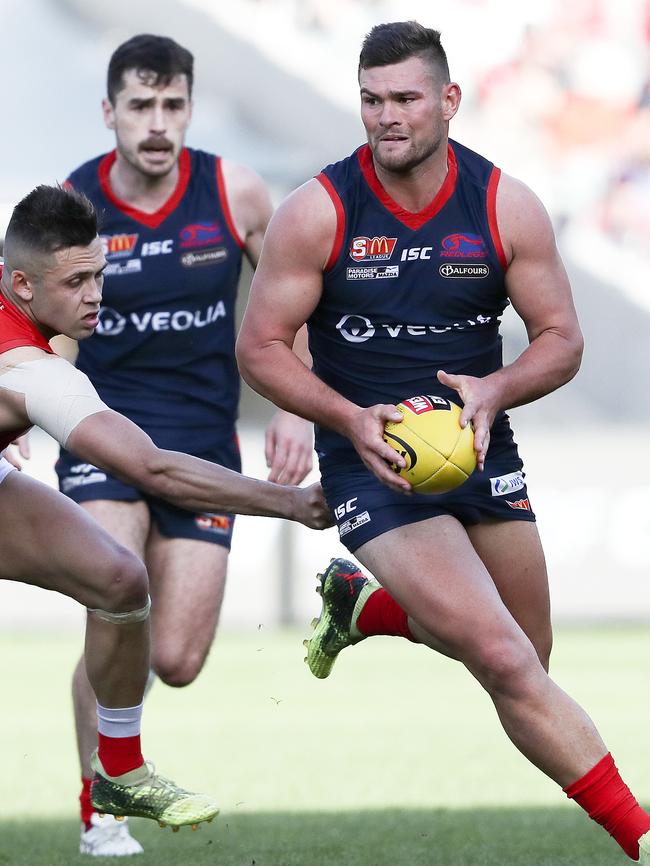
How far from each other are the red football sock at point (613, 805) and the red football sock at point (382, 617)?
4.69 ft

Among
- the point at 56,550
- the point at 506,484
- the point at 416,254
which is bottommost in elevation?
the point at 56,550

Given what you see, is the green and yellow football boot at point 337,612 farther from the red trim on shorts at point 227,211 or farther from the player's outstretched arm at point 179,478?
the red trim on shorts at point 227,211

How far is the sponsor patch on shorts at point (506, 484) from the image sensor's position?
5.57 meters

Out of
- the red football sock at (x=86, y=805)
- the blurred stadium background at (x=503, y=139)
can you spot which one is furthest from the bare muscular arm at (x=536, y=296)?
the blurred stadium background at (x=503, y=139)

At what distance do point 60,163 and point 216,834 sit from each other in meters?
13.6

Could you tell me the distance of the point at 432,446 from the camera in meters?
4.88

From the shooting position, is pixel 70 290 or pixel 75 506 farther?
pixel 75 506

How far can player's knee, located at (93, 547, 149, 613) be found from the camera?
5371mm

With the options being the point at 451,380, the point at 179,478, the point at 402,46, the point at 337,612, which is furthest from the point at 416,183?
the point at 337,612

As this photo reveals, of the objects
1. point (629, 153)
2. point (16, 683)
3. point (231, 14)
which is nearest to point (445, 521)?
point (16, 683)

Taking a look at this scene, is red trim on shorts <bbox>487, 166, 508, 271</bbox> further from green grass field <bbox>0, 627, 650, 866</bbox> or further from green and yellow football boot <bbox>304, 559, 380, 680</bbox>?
green grass field <bbox>0, 627, 650, 866</bbox>

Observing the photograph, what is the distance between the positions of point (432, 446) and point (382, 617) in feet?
5.25

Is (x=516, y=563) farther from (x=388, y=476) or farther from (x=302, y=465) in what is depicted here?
(x=302, y=465)

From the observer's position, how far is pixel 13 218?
5316mm
